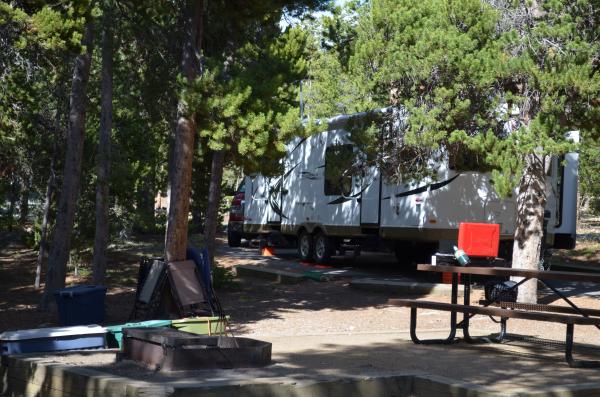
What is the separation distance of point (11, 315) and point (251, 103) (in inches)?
214

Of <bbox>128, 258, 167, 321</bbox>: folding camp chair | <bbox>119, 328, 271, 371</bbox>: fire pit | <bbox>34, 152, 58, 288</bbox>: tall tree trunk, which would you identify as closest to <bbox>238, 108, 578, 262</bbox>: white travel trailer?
<bbox>34, 152, 58, 288</bbox>: tall tree trunk

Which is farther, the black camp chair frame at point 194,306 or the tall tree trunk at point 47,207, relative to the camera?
the tall tree trunk at point 47,207

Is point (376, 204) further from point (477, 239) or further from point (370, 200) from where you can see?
point (477, 239)

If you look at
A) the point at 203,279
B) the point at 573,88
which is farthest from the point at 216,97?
the point at 573,88

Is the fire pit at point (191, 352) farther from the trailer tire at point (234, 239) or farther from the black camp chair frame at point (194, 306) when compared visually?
the trailer tire at point (234, 239)

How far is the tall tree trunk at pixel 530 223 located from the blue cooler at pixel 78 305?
6341 mm

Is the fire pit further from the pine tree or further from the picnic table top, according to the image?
the pine tree

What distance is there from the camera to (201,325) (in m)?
9.74

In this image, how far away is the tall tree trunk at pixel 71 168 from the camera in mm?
13820

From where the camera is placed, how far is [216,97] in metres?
12.1

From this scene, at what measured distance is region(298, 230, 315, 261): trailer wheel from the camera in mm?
21434

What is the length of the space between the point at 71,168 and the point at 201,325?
17.3 ft

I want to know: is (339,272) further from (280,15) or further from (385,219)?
(280,15)

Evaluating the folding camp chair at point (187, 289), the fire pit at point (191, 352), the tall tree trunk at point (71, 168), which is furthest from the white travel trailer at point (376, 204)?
the fire pit at point (191, 352)
